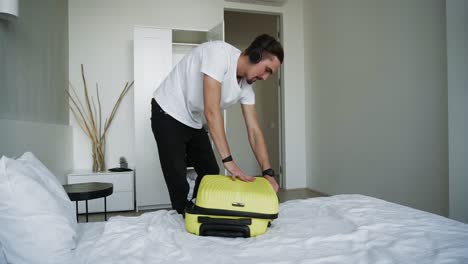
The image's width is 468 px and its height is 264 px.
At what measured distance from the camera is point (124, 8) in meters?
3.57

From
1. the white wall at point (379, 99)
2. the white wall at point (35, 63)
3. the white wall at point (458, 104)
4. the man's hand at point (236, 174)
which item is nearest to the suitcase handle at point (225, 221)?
the man's hand at point (236, 174)

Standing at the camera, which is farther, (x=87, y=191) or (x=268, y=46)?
(x=87, y=191)

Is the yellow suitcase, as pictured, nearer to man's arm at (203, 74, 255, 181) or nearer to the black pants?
man's arm at (203, 74, 255, 181)

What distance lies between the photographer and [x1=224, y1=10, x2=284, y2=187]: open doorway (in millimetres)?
5344

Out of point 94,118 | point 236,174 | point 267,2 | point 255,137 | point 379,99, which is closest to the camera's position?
point 236,174

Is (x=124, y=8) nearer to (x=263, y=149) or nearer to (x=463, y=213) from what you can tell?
(x=263, y=149)

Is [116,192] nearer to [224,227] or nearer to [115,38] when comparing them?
[115,38]

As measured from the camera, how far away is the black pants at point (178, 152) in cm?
151

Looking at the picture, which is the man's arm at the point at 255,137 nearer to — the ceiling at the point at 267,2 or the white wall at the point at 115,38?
the white wall at the point at 115,38

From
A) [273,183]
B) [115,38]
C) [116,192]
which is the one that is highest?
[115,38]

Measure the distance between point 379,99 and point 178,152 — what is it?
2185 millimetres

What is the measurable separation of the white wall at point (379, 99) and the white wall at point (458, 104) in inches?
12.5

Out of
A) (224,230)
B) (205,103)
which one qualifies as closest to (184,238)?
(224,230)

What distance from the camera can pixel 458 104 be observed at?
1959 millimetres
